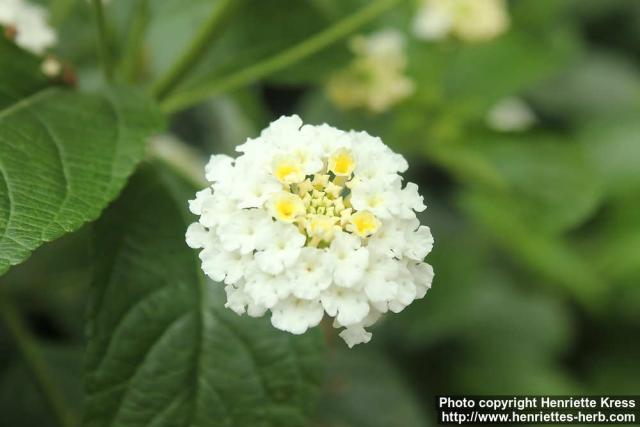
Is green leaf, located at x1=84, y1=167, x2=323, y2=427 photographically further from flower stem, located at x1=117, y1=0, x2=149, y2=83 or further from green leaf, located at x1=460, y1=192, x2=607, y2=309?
green leaf, located at x1=460, y1=192, x2=607, y2=309

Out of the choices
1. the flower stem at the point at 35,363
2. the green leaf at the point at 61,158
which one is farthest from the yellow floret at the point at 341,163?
the flower stem at the point at 35,363

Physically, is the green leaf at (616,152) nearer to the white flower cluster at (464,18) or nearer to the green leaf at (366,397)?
the white flower cluster at (464,18)

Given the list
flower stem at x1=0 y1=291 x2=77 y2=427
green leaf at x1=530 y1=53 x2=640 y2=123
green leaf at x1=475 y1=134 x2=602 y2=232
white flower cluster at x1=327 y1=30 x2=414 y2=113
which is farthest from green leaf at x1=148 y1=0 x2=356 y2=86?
green leaf at x1=530 y1=53 x2=640 y2=123

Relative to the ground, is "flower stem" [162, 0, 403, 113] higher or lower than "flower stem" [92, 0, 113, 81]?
higher

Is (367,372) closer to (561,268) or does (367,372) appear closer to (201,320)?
(561,268)

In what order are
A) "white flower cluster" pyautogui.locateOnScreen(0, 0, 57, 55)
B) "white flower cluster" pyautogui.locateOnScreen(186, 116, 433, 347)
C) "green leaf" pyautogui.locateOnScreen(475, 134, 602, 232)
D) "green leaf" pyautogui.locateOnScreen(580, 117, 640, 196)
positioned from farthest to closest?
"green leaf" pyautogui.locateOnScreen(580, 117, 640, 196)
"green leaf" pyautogui.locateOnScreen(475, 134, 602, 232)
"white flower cluster" pyautogui.locateOnScreen(0, 0, 57, 55)
"white flower cluster" pyautogui.locateOnScreen(186, 116, 433, 347)

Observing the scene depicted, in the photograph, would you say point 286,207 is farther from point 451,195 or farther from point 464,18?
point 451,195

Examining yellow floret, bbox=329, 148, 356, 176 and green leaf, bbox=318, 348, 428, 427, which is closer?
yellow floret, bbox=329, 148, 356, 176
